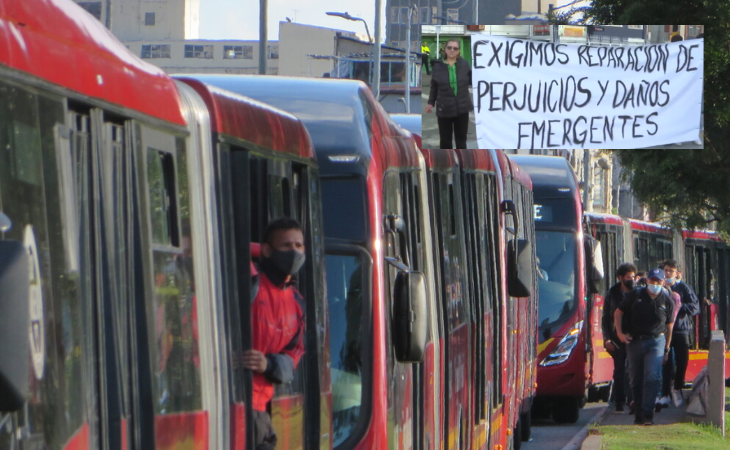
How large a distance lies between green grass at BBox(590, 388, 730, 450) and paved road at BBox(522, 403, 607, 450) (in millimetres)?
480

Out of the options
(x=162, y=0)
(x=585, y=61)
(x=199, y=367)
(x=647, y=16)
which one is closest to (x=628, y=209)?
(x=162, y=0)

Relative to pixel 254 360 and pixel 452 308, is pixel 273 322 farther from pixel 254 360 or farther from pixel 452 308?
pixel 452 308

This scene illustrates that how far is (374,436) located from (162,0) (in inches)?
4068

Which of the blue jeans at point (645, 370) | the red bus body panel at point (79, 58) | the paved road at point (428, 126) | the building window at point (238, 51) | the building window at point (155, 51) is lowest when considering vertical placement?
the blue jeans at point (645, 370)

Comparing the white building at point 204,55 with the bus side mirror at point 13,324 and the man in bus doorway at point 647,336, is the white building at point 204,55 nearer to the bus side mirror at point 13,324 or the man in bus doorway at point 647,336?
the man in bus doorway at point 647,336

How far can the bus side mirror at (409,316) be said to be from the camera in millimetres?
5992

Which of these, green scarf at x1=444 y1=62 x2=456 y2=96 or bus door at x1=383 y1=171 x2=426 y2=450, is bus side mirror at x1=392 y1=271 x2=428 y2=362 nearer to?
bus door at x1=383 y1=171 x2=426 y2=450

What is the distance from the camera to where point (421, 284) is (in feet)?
19.7

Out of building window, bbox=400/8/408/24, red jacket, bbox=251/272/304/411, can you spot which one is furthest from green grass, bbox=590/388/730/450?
building window, bbox=400/8/408/24

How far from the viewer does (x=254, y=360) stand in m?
4.34

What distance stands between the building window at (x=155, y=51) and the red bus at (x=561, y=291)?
88.9m

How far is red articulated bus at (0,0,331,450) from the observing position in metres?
2.62

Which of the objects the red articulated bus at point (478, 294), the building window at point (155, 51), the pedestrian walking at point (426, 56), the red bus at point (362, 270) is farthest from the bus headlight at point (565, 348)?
the building window at point (155, 51)

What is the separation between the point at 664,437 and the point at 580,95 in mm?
6118
